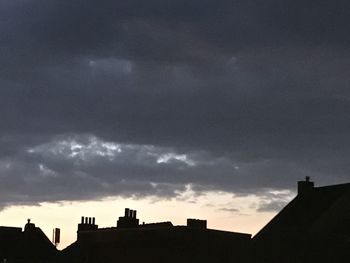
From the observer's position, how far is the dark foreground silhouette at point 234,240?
5059 centimetres

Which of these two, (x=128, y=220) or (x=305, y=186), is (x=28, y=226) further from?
(x=305, y=186)

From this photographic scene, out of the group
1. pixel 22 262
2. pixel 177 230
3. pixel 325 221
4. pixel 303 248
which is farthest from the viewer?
pixel 22 262

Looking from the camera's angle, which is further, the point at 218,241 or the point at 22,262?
the point at 22,262

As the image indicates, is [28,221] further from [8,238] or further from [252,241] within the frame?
[252,241]

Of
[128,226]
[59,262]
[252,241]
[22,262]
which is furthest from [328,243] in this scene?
[22,262]

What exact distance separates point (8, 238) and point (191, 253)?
26620 millimetres

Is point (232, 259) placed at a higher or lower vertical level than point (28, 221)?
lower

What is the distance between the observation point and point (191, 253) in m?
50.4

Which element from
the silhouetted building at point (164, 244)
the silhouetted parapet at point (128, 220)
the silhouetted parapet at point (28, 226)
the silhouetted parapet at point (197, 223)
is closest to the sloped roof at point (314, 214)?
the silhouetted building at point (164, 244)

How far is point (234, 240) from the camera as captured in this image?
5312cm

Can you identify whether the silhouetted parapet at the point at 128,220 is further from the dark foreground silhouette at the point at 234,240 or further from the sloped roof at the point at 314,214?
the sloped roof at the point at 314,214

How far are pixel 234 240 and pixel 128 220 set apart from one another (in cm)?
837

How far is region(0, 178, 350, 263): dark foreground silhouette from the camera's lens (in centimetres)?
5059

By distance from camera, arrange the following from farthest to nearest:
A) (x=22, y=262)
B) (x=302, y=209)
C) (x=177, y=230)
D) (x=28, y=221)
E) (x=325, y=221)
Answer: (x=28, y=221) < (x=22, y=262) < (x=302, y=209) < (x=325, y=221) < (x=177, y=230)
